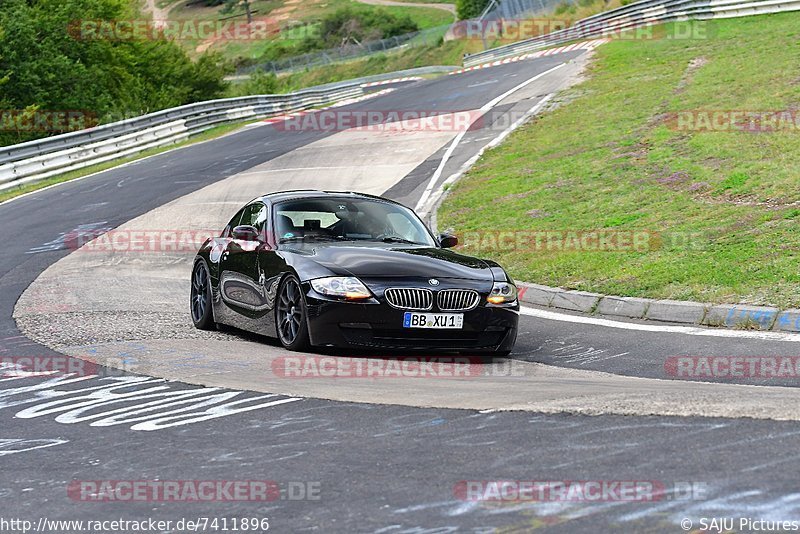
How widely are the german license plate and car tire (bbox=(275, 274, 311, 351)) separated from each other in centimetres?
84

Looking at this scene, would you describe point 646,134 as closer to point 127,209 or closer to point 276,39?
point 127,209

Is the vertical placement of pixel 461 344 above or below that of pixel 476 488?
below

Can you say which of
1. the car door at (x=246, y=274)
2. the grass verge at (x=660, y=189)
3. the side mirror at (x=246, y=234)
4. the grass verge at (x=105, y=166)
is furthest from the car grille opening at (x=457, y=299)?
the grass verge at (x=105, y=166)

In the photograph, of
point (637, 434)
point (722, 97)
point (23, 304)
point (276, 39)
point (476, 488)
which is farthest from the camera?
point (276, 39)

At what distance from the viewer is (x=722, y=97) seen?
81.6 feet

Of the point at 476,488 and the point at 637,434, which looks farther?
the point at 637,434

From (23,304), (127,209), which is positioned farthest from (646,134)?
(23,304)

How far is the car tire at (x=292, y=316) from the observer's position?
32.0ft

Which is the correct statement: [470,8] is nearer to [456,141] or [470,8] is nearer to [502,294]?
[456,141]

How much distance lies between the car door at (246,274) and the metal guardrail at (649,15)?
3411cm

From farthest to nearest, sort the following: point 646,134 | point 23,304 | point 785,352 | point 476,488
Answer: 1. point 646,134
2. point 23,304
3. point 785,352
4. point 476,488

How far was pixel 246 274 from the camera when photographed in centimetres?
1117

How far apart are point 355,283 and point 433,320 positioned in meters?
0.70

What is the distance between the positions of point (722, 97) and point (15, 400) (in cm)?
1990
